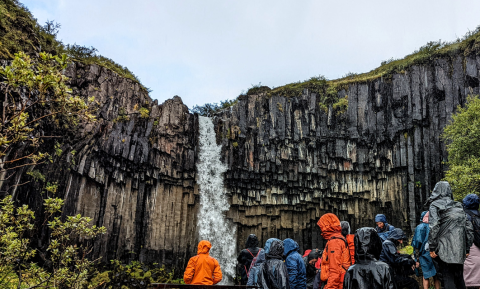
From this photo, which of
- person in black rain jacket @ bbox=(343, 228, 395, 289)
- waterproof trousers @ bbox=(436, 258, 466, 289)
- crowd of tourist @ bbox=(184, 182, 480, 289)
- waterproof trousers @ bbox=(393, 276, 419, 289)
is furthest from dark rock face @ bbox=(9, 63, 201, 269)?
waterproof trousers @ bbox=(436, 258, 466, 289)

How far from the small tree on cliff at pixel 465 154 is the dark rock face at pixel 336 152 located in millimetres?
3433

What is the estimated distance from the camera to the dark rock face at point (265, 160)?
56.7 feet

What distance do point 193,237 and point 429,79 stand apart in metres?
16.1

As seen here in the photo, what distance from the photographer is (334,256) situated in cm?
570

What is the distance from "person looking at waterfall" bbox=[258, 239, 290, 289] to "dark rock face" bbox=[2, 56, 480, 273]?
12437mm

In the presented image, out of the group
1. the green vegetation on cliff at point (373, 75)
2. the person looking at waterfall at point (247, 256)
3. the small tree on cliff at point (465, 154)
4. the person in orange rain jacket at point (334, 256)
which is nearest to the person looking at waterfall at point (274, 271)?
the person in orange rain jacket at point (334, 256)

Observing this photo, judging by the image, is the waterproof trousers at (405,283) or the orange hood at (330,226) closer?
the orange hood at (330,226)

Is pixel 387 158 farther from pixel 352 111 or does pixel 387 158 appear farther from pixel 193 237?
pixel 193 237

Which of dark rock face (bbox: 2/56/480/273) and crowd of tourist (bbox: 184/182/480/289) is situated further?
dark rock face (bbox: 2/56/480/273)

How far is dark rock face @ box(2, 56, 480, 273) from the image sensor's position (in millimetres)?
17297

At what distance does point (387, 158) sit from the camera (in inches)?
762

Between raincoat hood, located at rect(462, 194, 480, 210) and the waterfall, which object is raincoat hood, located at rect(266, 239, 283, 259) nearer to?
raincoat hood, located at rect(462, 194, 480, 210)

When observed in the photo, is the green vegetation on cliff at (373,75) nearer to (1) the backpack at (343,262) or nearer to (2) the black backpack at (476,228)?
(2) the black backpack at (476,228)

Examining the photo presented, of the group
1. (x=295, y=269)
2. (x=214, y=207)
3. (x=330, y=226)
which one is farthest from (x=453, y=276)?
(x=214, y=207)
